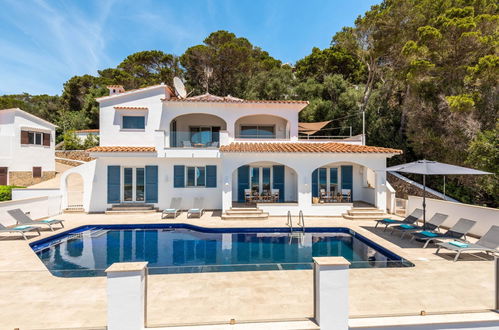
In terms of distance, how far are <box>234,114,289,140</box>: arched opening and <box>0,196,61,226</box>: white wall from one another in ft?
45.9

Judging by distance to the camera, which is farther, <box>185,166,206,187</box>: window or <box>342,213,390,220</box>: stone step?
<box>185,166,206,187</box>: window

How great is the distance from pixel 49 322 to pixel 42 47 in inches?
1139

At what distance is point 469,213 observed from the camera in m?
12.3

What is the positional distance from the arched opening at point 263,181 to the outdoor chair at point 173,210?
4077 millimetres

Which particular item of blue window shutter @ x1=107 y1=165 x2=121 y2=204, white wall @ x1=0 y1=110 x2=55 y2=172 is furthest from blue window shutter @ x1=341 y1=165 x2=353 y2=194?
white wall @ x1=0 y1=110 x2=55 y2=172

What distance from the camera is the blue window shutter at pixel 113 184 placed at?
1888 cm

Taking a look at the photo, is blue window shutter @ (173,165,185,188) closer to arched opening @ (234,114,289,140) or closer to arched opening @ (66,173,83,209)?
arched opening @ (234,114,289,140)

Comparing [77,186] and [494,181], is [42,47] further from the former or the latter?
[494,181]

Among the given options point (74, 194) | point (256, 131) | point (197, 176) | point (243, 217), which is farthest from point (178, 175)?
point (74, 194)

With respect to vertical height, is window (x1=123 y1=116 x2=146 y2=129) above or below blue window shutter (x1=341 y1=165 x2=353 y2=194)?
above

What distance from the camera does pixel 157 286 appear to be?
23.3 ft

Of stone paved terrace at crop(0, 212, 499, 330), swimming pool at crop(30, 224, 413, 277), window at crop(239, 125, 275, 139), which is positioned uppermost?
window at crop(239, 125, 275, 139)

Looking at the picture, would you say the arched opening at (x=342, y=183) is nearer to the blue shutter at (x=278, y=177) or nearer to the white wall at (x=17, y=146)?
the blue shutter at (x=278, y=177)

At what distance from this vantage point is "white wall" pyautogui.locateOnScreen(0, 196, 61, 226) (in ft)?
45.6
